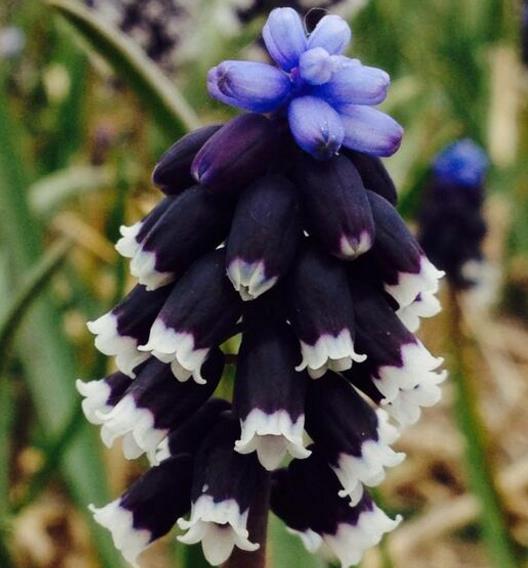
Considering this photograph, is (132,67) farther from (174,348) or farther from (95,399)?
(174,348)

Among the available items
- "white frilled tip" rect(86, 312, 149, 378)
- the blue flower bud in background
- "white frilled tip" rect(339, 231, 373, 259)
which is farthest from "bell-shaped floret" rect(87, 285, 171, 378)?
the blue flower bud in background

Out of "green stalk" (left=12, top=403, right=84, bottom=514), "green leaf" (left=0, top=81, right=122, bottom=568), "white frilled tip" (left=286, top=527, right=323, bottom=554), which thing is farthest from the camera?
"green leaf" (left=0, top=81, right=122, bottom=568)

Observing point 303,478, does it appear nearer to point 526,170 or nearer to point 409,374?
point 409,374

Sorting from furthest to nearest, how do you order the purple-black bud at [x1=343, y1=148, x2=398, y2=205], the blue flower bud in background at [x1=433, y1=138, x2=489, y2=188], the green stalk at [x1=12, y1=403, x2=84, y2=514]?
1. the blue flower bud in background at [x1=433, y1=138, x2=489, y2=188]
2. the green stalk at [x1=12, y1=403, x2=84, y2=514]
3. the purple-black bud at [x1=343, y1=148, x2=398, y2=205]

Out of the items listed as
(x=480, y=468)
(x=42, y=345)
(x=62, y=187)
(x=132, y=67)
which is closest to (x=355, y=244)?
(x=132, y=67)

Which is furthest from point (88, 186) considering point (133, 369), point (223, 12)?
point (133, 369)

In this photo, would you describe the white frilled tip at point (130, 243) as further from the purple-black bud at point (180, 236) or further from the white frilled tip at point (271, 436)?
the white frilled tip at point (271, 436)

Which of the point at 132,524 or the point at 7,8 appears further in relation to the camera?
the point at 7,8

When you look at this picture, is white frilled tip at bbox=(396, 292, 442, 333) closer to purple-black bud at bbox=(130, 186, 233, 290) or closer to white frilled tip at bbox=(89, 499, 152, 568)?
purple-black bud at bbox=(130, 186, 233, 290)
